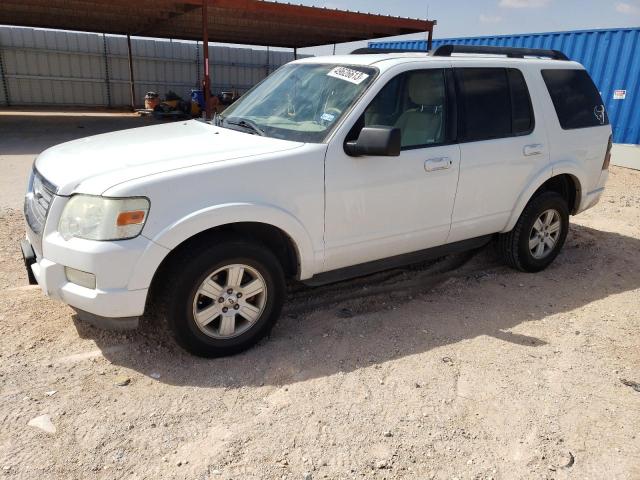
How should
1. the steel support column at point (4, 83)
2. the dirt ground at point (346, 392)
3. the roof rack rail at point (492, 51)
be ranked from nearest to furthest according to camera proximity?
the dirt ground at point (346, 392) → the roof rack rail at point (492, 51) → the steel support column at point (4, 83)

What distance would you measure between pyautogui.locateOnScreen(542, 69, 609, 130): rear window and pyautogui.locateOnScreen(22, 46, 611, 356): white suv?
17 mm

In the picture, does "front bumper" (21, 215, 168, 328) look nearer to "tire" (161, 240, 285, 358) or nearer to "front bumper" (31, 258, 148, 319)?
"front bumper" (31, 258, 148, 319)

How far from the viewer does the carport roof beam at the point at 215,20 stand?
13227 millimetres

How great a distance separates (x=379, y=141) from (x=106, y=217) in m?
1.67

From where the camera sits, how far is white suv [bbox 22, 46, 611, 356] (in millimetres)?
2912

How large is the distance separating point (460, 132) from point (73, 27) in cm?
2060

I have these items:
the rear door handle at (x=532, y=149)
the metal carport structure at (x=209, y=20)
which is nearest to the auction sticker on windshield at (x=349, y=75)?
the rear door handle at (x=532, y=149)

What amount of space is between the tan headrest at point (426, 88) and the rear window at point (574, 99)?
1322 millimetres

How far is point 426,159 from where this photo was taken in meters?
3.82

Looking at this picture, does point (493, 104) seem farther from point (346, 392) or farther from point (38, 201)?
point (38, 201)

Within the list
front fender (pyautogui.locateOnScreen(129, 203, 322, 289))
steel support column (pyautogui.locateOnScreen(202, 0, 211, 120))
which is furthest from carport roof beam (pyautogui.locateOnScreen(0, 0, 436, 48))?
front fender (pyautogui.locateOnScreen(129, 203, 322, 289))

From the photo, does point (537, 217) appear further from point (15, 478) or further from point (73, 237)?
point (15, 478)

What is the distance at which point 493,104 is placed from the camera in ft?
14.1

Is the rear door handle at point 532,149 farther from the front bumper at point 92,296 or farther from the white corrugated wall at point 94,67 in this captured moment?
the white corrugated wall at point 94,67
